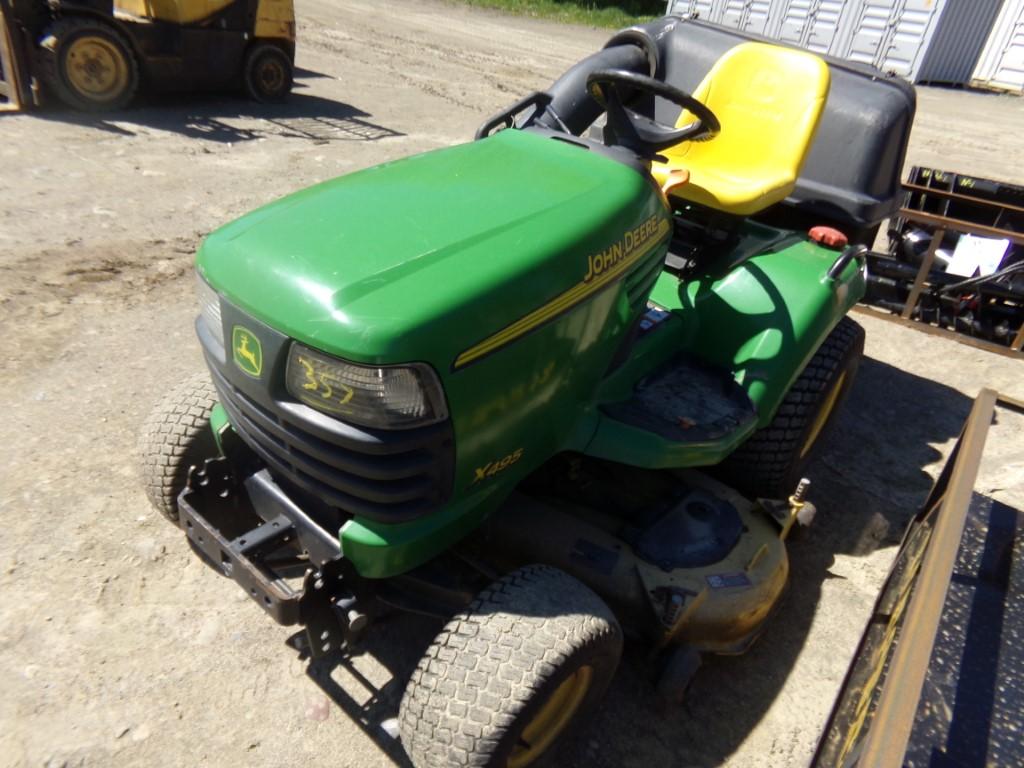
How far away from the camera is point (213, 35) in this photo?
7.70 m

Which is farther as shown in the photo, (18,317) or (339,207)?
(18,317)

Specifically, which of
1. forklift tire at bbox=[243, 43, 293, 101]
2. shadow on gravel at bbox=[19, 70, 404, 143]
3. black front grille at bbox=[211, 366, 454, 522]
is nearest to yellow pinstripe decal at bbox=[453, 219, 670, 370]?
black front grille at bbox=[211, 366, 454, 522]

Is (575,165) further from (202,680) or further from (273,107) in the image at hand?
(273,107)

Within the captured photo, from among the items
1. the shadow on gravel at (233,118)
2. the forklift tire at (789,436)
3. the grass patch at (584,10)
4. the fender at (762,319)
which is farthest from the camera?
the grass patch at (584,10)

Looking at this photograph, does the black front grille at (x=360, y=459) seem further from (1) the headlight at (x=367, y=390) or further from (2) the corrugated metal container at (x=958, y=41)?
(2) the corrugated metal container at (x=958, y=41)

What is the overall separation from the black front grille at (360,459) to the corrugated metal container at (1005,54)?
1900cm

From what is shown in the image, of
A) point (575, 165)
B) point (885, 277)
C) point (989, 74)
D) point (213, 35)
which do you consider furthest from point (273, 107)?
point (989, 74)

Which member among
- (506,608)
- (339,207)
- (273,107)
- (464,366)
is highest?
(339,207)

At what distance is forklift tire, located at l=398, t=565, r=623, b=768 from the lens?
5.94 feet

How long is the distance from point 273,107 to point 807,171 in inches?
251

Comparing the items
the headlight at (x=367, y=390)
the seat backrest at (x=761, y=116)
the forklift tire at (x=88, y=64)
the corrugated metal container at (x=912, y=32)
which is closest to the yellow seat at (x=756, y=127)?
the seat backrest at (x=761, y=116)

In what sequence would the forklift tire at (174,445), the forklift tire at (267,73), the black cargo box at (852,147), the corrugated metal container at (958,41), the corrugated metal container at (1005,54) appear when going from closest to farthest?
the forklift tire at (174,445)
the black cargo box at (852,147)
the forklift tire at (267,73)
the corrugated metal container at (958,41)
the corrugated metal container at (1005,54)

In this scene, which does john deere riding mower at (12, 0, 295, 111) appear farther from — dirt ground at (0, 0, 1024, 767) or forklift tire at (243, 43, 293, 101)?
dirt ground at (0, 0, 1024, 767)

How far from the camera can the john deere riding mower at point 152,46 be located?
6832 millimetres
